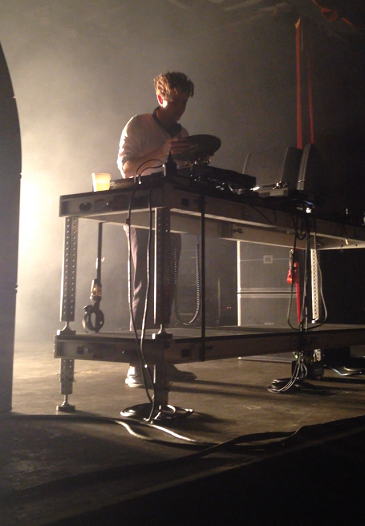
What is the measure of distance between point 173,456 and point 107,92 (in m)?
4.81

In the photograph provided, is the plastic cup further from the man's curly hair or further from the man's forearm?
the man's curly hair

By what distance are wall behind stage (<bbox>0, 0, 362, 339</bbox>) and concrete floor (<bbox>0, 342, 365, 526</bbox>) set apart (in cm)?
291

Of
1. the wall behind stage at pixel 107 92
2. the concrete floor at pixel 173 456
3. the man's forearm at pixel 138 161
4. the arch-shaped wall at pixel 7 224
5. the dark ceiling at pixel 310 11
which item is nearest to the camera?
the concrete floor at pixel 173 456

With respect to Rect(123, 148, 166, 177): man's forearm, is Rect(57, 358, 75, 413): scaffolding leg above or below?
below

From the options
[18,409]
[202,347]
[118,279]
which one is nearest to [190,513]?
[202,347]

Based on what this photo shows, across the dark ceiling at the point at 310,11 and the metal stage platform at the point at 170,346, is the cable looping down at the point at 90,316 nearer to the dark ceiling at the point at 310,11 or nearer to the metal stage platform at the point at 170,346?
the metal stage platform at the point at 170,346

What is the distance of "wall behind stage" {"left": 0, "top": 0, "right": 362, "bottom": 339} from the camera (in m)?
4.55

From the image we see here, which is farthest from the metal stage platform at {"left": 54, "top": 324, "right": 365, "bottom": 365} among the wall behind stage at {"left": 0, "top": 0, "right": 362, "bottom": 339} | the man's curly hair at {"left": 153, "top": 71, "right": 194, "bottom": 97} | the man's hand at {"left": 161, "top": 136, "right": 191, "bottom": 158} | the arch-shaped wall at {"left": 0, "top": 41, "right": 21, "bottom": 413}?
the wall behind stage at {"left": 0, "top": 0, "right": 362, "bottom": 339}

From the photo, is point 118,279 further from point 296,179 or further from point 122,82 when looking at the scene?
point 296,179

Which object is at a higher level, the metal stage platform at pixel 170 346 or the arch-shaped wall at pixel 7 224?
A: the arch-shaped wall at pixel 7 224

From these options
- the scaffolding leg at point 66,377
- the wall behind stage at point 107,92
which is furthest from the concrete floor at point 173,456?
the wall behind stage at point 107,92

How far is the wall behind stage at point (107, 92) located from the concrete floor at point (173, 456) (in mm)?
2907

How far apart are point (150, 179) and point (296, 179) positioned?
1040 millimetres

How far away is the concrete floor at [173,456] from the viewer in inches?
39.2
